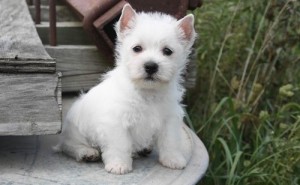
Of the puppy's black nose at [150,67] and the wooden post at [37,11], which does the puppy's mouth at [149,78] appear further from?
the wooden post at [37,11]

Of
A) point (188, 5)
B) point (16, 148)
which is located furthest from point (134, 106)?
point (188, 5)

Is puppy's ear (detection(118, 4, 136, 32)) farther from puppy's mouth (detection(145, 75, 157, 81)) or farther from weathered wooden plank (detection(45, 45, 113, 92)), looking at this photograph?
weathered wooden plank (detection(45, 45, 113, 92))

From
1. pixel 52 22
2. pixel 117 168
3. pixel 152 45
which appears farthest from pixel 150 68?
pixel 52 22

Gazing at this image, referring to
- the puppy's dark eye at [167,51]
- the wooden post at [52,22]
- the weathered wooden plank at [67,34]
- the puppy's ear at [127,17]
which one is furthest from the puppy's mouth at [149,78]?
the weathered wooden plank at [67,34]

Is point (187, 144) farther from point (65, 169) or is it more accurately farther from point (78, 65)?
point (78, 65)

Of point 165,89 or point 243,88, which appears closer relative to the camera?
point 165,89

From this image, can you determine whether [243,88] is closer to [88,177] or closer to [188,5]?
[188,5]

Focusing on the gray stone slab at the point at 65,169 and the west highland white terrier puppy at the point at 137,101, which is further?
the west highland white terrier puppy at the point at 137,101
